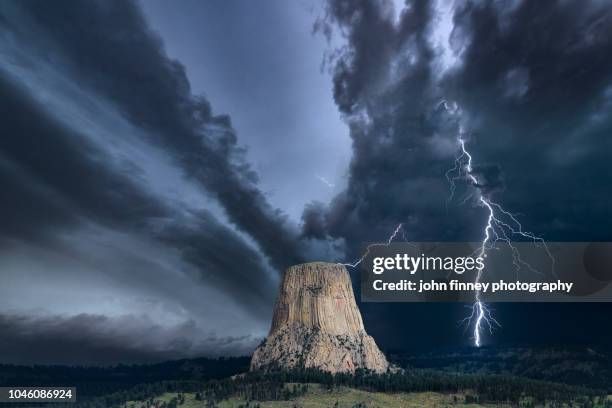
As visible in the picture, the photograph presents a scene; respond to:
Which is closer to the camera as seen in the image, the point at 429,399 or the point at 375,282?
the point at 375,282

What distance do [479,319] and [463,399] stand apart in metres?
34.7

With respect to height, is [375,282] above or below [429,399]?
above

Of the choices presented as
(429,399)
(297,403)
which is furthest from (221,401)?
(429,399)

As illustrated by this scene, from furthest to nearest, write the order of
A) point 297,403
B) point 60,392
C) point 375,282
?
point 297,403 < point 60,392 < point 375,282

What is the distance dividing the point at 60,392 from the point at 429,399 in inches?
4366

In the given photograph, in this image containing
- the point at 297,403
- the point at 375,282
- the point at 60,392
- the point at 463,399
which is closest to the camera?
the point at 375,282

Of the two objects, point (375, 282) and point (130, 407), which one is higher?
point (375, 282)

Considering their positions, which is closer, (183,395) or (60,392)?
(60,392)

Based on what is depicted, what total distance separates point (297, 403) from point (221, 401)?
25.8m

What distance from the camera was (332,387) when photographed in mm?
195250

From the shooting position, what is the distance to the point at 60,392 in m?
163

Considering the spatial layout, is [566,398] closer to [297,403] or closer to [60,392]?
[297,403]

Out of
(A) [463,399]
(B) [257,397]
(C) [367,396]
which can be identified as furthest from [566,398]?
(B) [257,397]

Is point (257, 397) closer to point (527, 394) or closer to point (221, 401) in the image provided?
point (221, 401)
